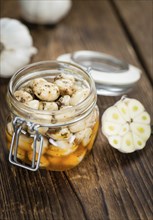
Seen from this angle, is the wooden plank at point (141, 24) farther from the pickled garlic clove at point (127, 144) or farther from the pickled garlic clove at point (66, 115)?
the pickled garlic clove at point (66, 115)

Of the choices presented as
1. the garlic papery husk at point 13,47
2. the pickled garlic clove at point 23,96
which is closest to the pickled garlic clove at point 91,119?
the pickled garlic clove at point 23,96

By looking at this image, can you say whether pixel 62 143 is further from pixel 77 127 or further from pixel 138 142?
pixel 138 142

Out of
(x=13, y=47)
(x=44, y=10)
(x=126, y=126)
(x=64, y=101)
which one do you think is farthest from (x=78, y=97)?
(x=44, y=10)

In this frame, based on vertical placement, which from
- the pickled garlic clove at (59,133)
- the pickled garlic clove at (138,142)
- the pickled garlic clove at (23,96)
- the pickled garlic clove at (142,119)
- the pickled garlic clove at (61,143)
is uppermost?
the pickled garlic clove at (23,96)

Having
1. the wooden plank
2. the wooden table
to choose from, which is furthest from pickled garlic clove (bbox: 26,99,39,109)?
the wooden plank

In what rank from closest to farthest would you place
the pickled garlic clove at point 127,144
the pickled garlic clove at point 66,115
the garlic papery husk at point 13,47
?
1. the pickled garlic clove at point 66,115
2. the pickled garlic clove at point 127,144
3. the garlic papery husk at point 13,47

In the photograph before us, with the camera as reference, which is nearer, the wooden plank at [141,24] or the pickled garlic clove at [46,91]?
the pickled garlic clove at [46,91]

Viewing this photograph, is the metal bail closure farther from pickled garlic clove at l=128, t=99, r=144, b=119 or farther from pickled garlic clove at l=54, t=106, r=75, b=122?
pickled garlic clove at l=128, t=99, r=144, b=119
